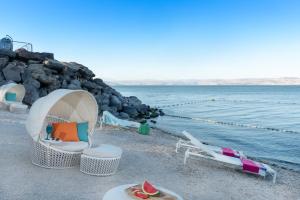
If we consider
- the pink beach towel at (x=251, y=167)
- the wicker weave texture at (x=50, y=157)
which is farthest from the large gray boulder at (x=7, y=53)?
the pink beach towel at (x=251, y=167)

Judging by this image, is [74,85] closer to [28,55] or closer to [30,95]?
[28,55]

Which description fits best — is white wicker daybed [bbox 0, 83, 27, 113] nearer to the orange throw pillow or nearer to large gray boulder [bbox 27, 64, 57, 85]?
large gray boulder [bbox 27, 64, 57, 85]

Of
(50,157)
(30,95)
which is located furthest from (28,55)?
(50,157)

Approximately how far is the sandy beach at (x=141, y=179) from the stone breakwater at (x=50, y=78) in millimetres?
13958

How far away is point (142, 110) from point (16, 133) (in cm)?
2176

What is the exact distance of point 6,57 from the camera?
28.1 m

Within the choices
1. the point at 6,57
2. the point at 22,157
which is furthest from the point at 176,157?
the point at 6,57

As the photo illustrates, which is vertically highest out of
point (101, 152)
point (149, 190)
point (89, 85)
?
point (89, 85)

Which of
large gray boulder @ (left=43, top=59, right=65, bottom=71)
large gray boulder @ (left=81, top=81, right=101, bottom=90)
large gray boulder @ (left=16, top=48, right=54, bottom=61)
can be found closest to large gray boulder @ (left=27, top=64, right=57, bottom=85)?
large gray boulder @ (left=43, top=59, right=65, bottom=71)

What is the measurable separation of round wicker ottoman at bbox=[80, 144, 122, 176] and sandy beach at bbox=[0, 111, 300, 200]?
0.16m

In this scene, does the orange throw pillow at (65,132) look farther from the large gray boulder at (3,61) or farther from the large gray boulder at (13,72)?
the large gray boulder at (3,61)

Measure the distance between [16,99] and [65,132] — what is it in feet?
42.2

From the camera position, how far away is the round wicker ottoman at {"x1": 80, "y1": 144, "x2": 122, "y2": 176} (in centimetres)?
736

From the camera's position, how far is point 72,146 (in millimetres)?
7883
